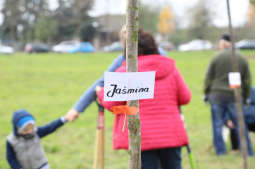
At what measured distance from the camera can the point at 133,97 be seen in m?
2.19

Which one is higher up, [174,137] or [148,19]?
[148,19]

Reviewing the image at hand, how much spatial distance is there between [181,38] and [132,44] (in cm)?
5606

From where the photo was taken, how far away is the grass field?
6.01m

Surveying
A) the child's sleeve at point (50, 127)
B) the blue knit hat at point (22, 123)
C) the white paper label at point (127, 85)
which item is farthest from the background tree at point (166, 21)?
the white paper label at point (127, 85)

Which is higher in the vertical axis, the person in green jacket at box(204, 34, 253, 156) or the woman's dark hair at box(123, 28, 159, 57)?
the woman's dark hair at box(123, 28, 159, 57)

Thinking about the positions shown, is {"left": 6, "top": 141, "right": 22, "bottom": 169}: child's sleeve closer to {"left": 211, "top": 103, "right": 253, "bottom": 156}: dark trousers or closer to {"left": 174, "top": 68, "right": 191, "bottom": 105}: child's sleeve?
{"left": 174, "top": 68, "right": 191, "bottom": 105}: child's sleeve

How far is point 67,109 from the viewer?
1122cm

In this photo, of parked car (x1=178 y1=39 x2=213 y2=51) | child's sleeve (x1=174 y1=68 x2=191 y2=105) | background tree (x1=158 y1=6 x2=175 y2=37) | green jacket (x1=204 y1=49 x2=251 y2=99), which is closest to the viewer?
child's sleeve (x1=174 y1=68 x2=191 y2=105)

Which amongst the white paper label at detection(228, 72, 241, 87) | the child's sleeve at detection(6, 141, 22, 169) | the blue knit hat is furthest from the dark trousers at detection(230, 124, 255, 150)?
the child's sleeve at detection(6, 141, 22, 169)

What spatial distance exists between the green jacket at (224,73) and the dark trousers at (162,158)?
2.79 m

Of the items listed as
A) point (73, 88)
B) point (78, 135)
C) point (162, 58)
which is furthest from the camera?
point (73, 88)

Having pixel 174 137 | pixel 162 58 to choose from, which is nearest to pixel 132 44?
pixel 162 58

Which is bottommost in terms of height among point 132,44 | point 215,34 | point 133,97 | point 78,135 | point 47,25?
point 78,135

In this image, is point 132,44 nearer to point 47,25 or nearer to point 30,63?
point 30,63
